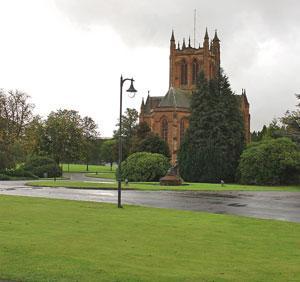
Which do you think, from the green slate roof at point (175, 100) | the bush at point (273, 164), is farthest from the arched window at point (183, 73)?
the bush at point (273, 164)

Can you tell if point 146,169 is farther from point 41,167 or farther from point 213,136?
point 41,167

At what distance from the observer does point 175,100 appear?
86.4 meters

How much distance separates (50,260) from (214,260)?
10.2 feet

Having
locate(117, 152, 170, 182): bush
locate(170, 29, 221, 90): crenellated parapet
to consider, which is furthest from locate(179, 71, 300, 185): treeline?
locate(170, 29, 221, 90): crenellated parapet

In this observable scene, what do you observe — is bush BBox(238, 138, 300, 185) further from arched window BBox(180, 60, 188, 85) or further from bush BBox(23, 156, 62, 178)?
arched window BBox(180, 60, 188, 85)

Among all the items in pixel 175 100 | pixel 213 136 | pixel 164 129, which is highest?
pixel 175 100

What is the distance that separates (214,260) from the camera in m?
9.18

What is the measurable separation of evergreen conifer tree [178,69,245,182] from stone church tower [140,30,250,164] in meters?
23.5

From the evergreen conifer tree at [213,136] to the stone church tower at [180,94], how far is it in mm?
23500

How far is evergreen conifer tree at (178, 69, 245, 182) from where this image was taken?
56062 mm

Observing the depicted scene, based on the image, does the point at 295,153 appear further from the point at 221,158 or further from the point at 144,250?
the point at 144,250

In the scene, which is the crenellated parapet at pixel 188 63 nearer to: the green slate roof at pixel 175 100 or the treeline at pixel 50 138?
the green slate roof at pixel 175 100

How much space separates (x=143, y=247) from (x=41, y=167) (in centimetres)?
5285

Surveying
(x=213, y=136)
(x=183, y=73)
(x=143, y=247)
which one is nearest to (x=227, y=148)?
(x=213, y=136)
